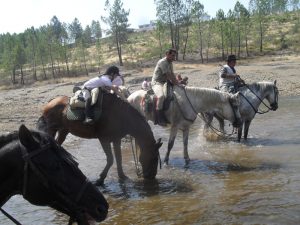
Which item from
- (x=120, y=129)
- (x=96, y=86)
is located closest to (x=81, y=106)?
(x=96, y=86)

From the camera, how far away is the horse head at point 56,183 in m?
3.23

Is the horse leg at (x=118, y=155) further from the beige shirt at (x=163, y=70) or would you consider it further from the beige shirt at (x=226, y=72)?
the beige shirt at (x=226, y=72)

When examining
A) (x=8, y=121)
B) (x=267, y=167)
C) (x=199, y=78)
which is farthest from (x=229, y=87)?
(x=199, y=78)

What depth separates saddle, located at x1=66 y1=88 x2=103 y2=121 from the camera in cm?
880

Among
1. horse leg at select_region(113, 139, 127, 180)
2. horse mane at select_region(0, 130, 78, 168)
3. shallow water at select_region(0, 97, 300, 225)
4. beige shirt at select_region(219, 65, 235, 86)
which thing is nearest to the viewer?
horse mane at select_region(0, 130, 78, 168)

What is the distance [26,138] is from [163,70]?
26.2ft

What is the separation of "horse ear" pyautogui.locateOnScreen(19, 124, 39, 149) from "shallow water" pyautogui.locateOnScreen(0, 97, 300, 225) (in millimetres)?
3965

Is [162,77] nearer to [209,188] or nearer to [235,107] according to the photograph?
[235,107]

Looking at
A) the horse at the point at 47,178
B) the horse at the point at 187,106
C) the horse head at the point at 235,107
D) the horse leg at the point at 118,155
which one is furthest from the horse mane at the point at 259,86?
the horse at the point at 47,178

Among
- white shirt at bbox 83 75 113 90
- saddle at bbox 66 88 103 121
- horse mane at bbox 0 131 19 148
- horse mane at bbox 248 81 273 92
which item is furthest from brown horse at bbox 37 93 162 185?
horse mane at bbox 248 81 273 92

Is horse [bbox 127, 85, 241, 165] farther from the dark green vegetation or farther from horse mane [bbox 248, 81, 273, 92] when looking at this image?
the dark green vegetation

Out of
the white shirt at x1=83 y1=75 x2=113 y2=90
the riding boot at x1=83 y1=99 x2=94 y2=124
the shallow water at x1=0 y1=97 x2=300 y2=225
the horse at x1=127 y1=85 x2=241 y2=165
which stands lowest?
the shallow water at x1=0 y1=97 x2=300 y2=225

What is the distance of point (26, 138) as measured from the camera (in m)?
3.16

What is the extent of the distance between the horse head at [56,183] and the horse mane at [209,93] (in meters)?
7.93
